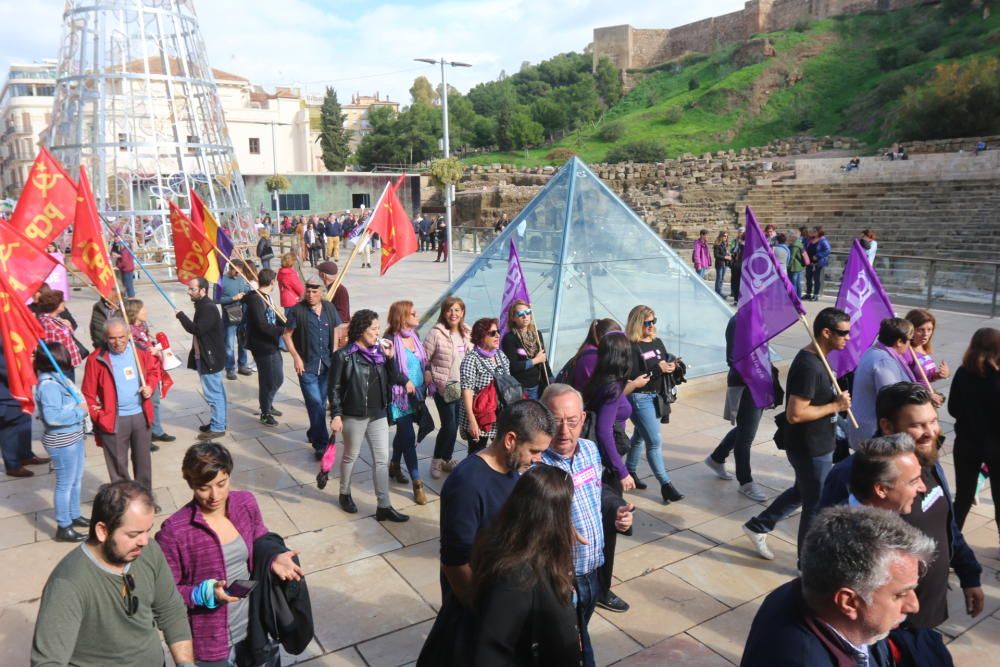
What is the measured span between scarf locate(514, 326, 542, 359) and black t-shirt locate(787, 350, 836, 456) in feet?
7.29

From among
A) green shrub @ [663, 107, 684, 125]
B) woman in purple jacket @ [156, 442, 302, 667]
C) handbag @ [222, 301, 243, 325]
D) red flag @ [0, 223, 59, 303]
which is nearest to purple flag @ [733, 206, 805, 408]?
woman in purple jacket @ [156, 442, 302, 667]

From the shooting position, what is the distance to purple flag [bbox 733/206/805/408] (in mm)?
5188

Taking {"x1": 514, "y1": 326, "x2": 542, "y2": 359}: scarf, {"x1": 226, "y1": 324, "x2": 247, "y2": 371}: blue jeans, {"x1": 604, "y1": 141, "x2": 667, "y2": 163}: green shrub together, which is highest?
{"x1": 604, "y1": 141, "x2": 667, "y2": 163}: green shrub

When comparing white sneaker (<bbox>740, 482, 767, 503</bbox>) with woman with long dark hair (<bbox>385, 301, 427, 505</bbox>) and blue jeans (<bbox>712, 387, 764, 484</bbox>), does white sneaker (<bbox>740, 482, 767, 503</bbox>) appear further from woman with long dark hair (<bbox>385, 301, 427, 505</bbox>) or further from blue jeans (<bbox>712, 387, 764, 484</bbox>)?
woman with long dark hair (<bbox>385, 301, 427, 505</bbox>)

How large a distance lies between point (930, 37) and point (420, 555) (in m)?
62.8

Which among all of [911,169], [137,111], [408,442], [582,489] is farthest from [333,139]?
[582,489]

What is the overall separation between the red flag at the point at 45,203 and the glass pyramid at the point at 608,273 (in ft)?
16.0

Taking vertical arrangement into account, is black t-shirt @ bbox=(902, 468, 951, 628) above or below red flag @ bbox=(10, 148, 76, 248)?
below

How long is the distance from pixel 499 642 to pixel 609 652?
5.86 ft

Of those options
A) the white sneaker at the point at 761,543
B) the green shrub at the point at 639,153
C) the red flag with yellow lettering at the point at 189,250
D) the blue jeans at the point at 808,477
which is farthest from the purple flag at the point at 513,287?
the green shrub at the point at 639,153

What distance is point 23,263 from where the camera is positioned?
16.5ft

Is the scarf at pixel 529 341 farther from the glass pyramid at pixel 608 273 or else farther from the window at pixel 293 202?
the window at pixel 293 202

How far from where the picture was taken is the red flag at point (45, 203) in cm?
577

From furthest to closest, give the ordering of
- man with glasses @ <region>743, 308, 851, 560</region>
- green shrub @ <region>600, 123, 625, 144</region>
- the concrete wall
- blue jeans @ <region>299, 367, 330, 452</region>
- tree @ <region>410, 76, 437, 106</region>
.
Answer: tree @ <region>410, 76, 437, 106</region>, green shrub @ <region>600, 123, 625, 144</region>, the concrete wall, blue jeans @ <region>299, 367, 330, 452</region>, man with glasses @ <region>743, 308, 851, 560</region>
